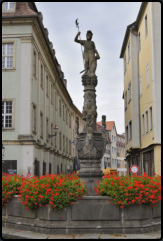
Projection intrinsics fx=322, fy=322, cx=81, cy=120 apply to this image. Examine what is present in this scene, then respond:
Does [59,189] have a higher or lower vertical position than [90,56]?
lower

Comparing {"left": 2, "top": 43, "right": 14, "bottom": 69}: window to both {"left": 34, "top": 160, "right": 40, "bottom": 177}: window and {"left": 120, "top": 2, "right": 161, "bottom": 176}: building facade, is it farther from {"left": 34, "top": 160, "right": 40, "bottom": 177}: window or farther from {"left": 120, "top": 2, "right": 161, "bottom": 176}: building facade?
{"left": 120, "top": 2, "right": 161, "bottom": 176}: building facade

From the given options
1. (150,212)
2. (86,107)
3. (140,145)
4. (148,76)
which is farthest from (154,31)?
(150,212)

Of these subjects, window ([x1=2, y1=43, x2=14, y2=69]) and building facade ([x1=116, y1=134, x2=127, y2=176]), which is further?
building facade ([x1=116, y1=134, x2=127, y2=176])

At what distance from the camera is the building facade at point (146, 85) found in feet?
73.0

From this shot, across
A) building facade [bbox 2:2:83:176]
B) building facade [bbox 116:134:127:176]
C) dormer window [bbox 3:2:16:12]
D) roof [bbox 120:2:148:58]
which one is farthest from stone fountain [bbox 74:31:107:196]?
building facade [bbox 116:134:127:176]

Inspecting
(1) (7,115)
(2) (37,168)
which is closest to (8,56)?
(1) (7,115)

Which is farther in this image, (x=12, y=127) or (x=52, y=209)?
(x=12, y=127)

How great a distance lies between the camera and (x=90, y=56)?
13711 millimetres

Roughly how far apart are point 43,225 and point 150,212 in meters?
2.93

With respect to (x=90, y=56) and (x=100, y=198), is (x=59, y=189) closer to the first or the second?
(x=100, y=198)

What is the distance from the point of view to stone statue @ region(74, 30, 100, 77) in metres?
13.6

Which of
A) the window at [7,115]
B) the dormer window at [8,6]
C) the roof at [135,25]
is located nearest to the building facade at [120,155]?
the roof at [135,25]

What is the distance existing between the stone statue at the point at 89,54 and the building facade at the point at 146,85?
9.54m

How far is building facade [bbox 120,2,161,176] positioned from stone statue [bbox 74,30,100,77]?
9.54m
